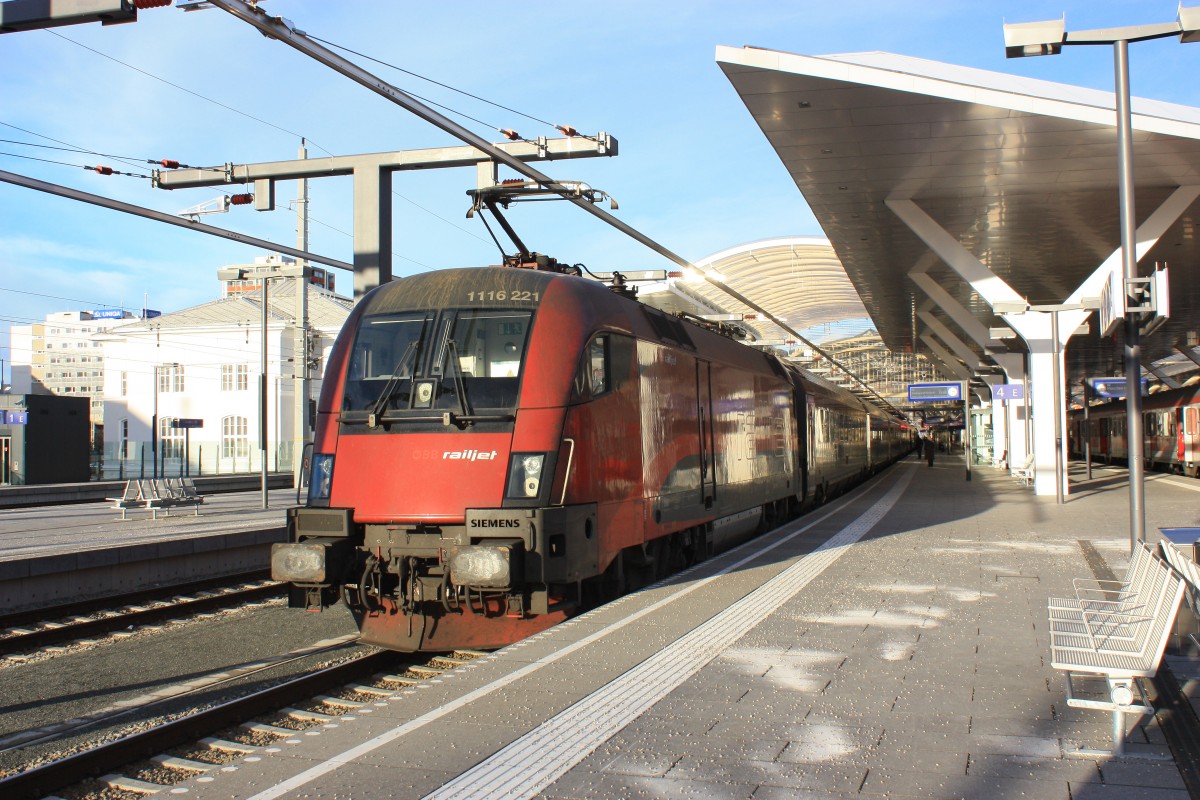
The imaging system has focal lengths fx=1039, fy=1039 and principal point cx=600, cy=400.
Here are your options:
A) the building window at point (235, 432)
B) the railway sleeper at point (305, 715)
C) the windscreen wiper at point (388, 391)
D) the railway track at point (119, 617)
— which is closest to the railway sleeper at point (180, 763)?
the railway sleeper at point (305, 715)

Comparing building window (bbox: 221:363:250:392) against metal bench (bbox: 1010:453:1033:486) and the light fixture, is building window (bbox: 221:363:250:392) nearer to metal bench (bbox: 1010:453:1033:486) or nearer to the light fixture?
metal bench (bbox: 1010:453:1033:486)

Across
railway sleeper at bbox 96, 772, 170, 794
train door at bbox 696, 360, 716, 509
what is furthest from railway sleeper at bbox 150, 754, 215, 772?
train door at bbox 696, 360, 716, 509

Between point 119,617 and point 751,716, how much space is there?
821 centimetres

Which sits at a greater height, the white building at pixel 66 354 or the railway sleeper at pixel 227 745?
the white building at pixel 66 354

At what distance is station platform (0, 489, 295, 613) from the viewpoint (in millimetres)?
12406

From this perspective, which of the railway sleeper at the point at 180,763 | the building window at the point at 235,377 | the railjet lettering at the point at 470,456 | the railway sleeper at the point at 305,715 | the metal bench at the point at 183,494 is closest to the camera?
the railway sleeper at the point at 180,763

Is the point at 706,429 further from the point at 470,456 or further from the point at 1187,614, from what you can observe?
the point at 1187,614

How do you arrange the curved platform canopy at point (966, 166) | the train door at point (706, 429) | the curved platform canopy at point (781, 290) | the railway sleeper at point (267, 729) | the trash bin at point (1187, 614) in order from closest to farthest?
the trash bin at point (1187, 614)
the railway sleeper at point (267, 729)
the train door at point (706, 429)
the curved platform canopy at point (966, 166)
the curved platform canopy at point (781, 290)

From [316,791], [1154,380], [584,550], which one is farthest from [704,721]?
[1154,380]

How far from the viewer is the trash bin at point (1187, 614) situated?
252 inches

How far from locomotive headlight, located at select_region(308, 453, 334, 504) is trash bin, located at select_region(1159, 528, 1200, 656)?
622 cm

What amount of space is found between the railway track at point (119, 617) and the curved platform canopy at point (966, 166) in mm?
10773

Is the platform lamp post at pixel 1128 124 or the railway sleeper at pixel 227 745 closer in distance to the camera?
the railway sleeper at pixel 227 745

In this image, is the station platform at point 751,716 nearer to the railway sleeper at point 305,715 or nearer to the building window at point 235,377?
the railway sleeper at point 305,715
